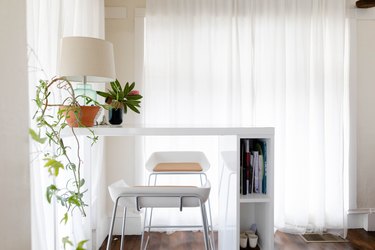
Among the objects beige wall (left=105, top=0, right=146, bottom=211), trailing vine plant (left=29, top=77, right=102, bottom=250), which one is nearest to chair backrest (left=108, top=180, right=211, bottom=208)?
trailing vine plant (left=29, top=77, right=102, bottom=250)

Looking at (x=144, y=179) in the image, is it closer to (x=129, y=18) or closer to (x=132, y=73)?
(x=132, y=73)

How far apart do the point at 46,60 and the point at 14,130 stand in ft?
4.22

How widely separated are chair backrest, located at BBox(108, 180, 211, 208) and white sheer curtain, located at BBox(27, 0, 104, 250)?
38 centimetres

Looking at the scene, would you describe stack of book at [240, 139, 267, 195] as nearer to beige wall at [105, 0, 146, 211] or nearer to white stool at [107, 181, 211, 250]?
white stool at [107, 181, 211, 250]

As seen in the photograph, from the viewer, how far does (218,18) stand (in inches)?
121

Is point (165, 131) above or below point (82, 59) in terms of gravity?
below

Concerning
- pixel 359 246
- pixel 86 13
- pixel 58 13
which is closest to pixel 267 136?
pixel 58 13

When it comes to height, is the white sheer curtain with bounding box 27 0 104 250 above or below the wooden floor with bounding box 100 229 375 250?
above

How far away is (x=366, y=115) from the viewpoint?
3227 mm

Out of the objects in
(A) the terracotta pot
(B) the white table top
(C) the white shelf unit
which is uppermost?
(A) the terracotta pot

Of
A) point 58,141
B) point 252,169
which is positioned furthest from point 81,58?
point 252,169

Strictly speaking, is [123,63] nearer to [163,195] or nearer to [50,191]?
[163,195]

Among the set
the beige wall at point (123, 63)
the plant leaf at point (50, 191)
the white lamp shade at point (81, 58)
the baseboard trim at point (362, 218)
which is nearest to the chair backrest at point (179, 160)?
the beige wall at point (123, 63)

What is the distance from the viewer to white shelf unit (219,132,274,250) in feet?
5.29
